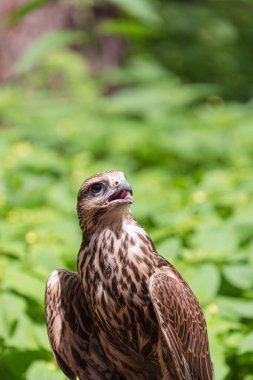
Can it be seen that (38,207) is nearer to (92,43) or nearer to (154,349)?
(154,349)

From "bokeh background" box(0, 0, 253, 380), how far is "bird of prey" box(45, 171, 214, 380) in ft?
1.68

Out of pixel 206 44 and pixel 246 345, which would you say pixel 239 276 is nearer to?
pixel 246 345

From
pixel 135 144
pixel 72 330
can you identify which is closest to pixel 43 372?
pixel 72 330

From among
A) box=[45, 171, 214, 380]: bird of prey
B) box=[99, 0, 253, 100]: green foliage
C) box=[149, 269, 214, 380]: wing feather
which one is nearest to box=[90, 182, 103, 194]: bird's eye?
box=[45, 171, 214, 380]: bird of prey

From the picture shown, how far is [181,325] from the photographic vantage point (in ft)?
11.1

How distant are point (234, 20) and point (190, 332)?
32.6ft

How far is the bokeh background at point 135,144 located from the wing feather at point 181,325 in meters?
0.48

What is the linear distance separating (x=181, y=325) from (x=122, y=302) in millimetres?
226

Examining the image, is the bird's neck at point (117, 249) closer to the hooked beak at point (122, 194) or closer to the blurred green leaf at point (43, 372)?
the hooked beak at point (122, 194)

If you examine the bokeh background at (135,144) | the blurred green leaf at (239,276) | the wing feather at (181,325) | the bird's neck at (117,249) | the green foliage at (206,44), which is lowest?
the wing feather at (181,325)

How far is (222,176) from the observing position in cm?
642

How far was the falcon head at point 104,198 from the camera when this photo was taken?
133 inches

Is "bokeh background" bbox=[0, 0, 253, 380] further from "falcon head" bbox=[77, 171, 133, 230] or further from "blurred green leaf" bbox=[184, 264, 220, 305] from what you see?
"falcon head" bbox=[77, 171, 133, 230]

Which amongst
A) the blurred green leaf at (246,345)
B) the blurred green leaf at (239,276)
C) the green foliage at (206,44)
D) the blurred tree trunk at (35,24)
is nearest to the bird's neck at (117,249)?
the blurred green leaf at (246,345)
